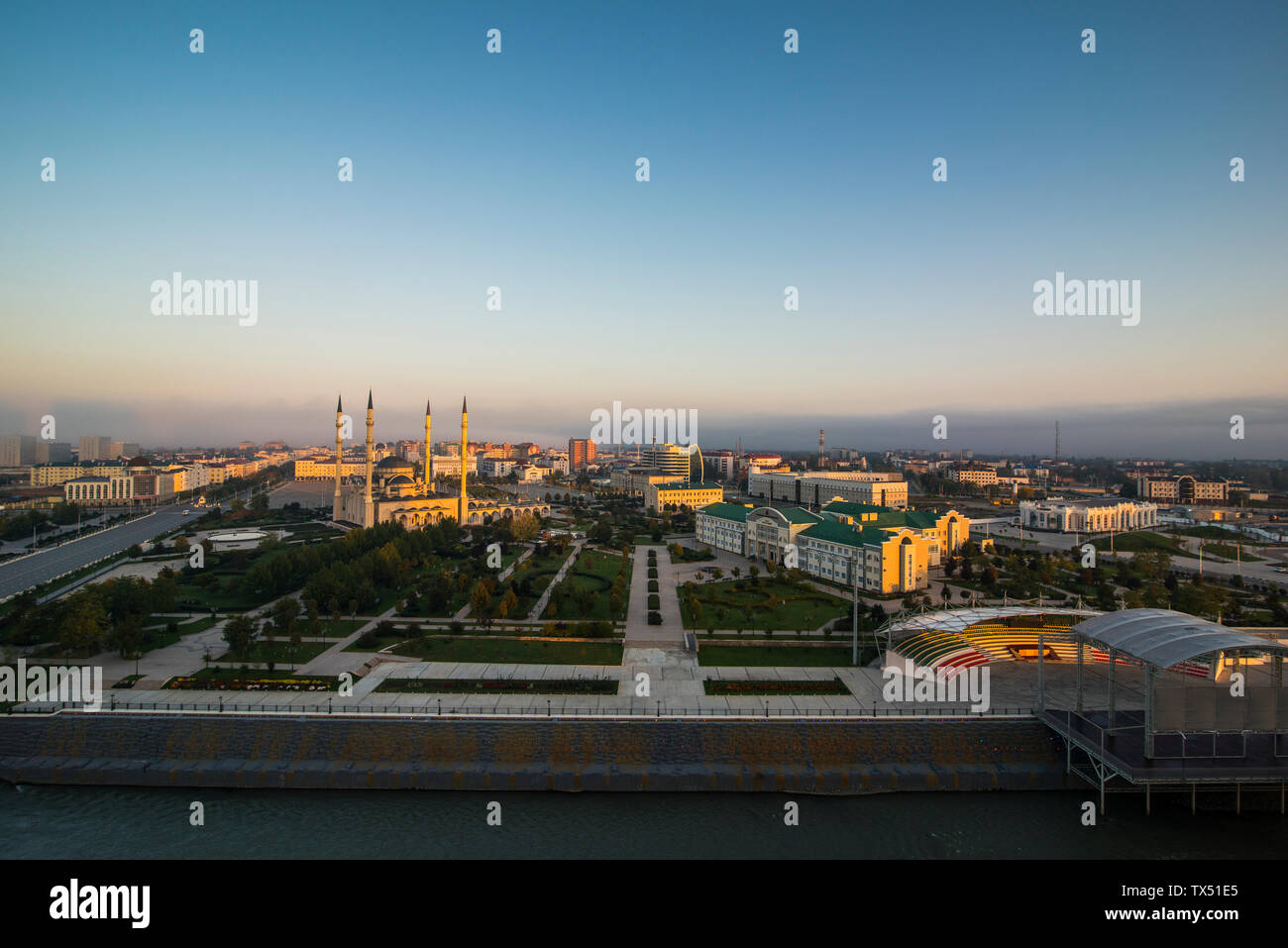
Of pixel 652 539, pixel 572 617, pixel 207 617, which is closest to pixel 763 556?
pixel 652 539

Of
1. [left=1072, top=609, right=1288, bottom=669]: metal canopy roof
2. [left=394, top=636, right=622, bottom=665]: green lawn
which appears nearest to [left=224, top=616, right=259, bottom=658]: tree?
[left=394, top=636, right=622, bottom=665]: green lawn

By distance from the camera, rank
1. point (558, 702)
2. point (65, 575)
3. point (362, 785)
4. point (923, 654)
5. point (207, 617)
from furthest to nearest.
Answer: point (65, 575)
point (207, 617)
point (923, 654)
point (558, 702)
point (362, 785)

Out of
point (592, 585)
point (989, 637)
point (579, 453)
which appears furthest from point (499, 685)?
point (579, 453)

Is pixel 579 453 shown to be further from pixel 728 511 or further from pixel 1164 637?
pixel 1164 637

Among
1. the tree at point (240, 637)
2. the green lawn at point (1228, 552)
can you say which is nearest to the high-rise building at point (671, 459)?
the green lawn at point (1228, 552)

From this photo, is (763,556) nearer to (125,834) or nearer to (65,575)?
(125,834)

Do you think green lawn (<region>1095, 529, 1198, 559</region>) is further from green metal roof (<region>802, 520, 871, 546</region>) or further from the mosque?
the mosque
